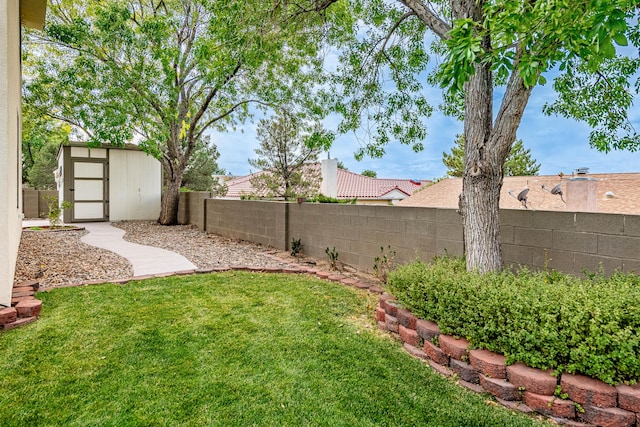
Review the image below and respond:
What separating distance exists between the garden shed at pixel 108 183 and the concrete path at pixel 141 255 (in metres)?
3.66

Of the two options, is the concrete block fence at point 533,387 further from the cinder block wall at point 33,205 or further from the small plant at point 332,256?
the cinder block wall at point 33,205

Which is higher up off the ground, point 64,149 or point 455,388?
point 64,149

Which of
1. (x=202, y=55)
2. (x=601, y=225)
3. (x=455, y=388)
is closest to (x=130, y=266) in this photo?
(x=202, y=55)

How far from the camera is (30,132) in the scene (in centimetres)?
1046

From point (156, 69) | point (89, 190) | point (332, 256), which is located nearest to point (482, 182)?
point (332, 256)

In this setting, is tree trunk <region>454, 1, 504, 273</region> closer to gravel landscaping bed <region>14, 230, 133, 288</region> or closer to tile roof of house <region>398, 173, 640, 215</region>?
gravel landscaping bed <region>14, 230, 133, 288</region>

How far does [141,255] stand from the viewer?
22.6ft

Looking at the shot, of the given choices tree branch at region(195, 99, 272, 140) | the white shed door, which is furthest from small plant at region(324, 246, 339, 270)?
the white shed door

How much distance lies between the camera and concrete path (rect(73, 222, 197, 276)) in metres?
5.81

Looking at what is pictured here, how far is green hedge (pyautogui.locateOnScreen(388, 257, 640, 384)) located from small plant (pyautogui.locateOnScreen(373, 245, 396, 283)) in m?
2.07

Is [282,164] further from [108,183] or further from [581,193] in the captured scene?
[581,193]

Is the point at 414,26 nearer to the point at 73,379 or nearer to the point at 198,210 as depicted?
the point at 73,379

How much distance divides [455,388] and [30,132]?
13.0 m

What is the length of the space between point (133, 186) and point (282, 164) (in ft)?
26.8
